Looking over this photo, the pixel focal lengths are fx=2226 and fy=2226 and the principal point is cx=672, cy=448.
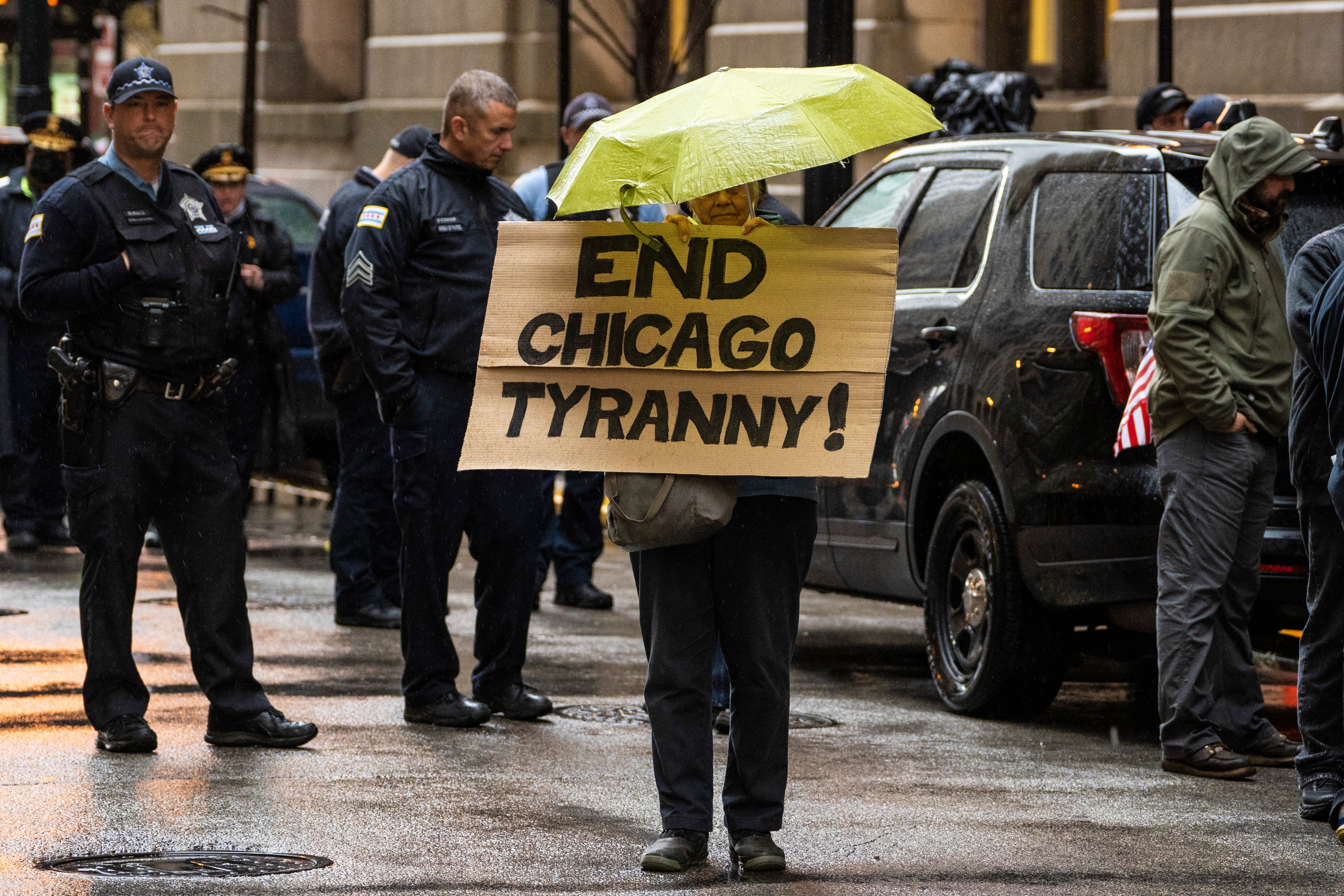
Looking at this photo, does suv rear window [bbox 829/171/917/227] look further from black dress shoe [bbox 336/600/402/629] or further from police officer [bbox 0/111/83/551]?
police officer [bbox 0/111/83/551]

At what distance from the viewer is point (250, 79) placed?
27.3 metres

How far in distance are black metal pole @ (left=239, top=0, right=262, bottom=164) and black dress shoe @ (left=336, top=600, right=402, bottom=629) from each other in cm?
1787

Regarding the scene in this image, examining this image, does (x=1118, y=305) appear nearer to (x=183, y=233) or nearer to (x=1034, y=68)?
Result: (x=183, y=233)

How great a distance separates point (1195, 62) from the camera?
17719mm

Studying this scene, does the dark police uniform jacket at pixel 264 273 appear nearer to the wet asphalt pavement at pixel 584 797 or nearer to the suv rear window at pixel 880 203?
the wet asphalt pavement at pixel 584 797

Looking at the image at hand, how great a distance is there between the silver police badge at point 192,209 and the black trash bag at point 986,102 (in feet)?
18.2

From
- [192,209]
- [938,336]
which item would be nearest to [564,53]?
[938,336]

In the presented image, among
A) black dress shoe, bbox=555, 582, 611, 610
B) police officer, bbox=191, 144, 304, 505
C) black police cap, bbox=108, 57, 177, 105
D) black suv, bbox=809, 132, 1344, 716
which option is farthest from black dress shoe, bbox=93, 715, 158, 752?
police officer, bbox=191, 144, 304, 505

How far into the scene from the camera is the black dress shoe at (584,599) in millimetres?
10758

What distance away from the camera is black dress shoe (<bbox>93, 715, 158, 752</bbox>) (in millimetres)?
6871

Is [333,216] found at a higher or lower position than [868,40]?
lower

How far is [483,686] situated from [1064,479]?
2131mm

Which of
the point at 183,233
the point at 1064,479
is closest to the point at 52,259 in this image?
the point at 183,233

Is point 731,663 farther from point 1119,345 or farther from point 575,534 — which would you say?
point 575,534
